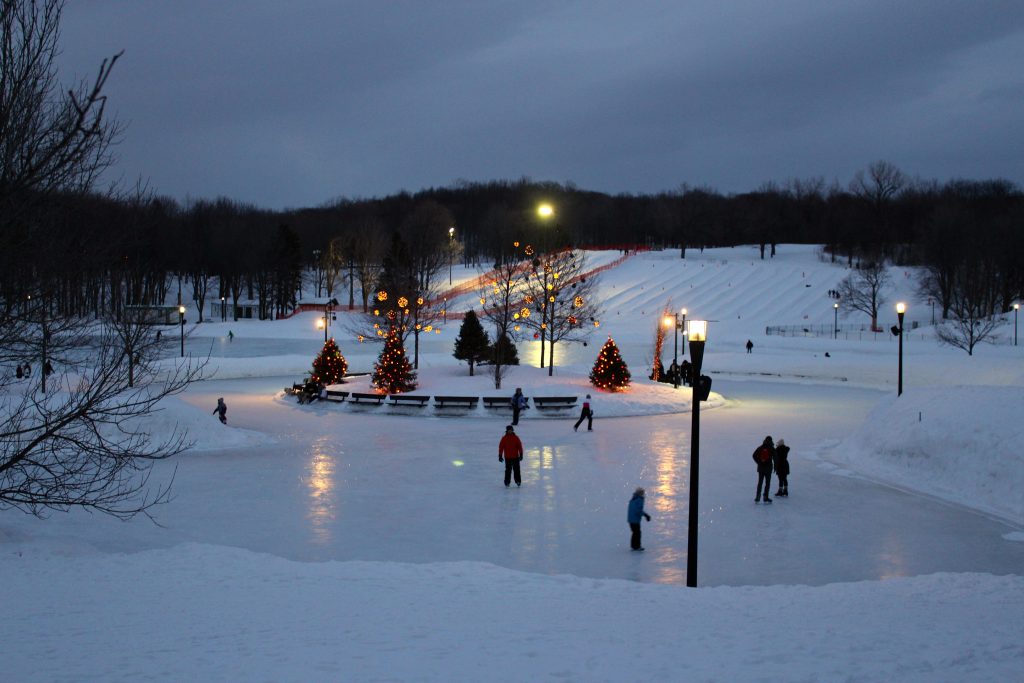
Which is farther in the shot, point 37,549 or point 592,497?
point 592,497

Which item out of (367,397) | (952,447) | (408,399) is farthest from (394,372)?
(952,447)

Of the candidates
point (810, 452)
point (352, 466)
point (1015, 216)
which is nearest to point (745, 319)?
point (1015, 216)

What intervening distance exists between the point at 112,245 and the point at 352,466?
1194 cm

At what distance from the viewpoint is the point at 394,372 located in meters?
32.1

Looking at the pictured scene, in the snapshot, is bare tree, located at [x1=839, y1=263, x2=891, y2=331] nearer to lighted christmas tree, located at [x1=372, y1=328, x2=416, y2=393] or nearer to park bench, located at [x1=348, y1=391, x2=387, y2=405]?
lighted christmas tree, located at [x1=372, y1=328, x2=416, y2=393]

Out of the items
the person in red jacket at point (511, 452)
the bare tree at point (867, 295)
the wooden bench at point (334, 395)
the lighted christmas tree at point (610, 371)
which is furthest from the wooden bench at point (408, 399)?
the bare tree at point (867, 295)

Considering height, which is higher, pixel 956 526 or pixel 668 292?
pixel 668 292

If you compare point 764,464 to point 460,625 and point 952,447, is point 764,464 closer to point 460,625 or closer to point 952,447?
point 952,447

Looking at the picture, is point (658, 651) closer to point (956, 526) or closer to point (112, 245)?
point (112, 245)

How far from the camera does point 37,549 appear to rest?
11734 millimetres

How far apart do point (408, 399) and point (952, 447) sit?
18465 mm

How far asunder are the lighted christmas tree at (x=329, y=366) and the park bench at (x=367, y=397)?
3.57m

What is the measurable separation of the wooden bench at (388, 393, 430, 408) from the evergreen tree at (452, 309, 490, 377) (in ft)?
19.1

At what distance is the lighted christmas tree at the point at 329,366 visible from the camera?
34969 millimetres
